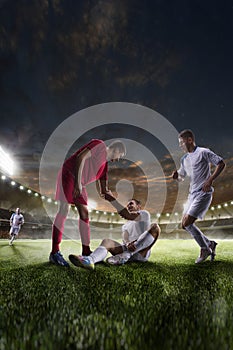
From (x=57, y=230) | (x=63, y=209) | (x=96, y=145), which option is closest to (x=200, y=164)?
(x=96, y=145)

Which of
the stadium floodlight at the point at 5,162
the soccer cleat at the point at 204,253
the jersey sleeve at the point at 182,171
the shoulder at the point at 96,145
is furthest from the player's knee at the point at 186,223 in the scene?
the stadium floodlight at the point at 5,162

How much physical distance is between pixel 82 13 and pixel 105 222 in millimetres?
40740

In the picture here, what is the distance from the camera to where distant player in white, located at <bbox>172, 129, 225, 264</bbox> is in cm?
525

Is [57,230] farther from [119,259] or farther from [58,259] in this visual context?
[119,259]

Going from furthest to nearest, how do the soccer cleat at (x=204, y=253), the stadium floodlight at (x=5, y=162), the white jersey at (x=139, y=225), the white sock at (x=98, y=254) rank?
the stadium floodlight at (x=5, y=162) → the soccer cleat at (x=204, y=253) → the white jersey at (x=139, y=225) → the white sock at (x=98, y=254)

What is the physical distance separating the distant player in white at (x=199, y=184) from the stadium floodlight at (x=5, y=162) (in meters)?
32.6

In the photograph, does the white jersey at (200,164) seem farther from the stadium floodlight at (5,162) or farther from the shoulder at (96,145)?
the stadium floodlight at (5,162)

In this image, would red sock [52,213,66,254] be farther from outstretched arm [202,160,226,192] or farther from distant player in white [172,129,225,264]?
outstretched arm [202,160,226,192]

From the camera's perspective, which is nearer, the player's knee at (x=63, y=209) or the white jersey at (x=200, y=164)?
the player's knee at (x=63, y=209)

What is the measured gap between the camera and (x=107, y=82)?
94.5 ft

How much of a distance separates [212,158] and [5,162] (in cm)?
3557

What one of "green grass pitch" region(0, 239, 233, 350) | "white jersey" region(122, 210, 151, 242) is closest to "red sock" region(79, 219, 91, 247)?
"white jersey" region(122, 210, 151, 242)

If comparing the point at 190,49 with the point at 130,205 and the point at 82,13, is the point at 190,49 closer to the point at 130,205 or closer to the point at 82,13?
the point at 82,13

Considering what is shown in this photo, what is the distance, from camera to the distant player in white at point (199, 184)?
5.25 m
